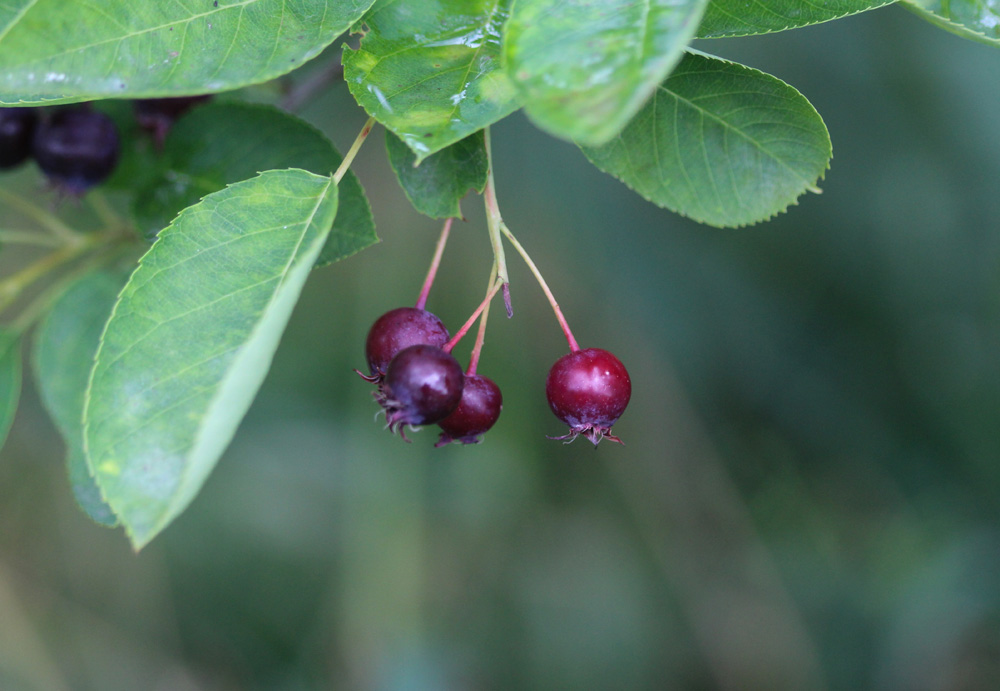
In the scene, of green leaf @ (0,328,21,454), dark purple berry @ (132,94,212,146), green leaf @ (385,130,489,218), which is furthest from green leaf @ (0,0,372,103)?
green leaf @ (0,328,21,454)

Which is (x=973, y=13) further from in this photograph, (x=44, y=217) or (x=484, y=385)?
(x=44, y=217)

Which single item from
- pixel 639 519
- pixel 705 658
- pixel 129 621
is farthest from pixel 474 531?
pixel 129 621

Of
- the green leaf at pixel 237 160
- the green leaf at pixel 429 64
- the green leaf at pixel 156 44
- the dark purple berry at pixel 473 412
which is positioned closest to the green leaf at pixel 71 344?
the green leaf at pixel 237 160

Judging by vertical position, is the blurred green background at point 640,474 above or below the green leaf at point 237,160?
below

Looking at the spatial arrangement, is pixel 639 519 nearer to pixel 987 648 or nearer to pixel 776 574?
pixel 776 574

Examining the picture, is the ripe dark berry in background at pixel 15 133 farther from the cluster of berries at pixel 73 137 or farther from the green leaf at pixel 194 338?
the green leaf at pixel 194 338

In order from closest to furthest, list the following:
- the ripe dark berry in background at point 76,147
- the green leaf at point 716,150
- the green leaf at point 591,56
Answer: the green leaf at point 591,56, the green leaf at point 716,150, the ripe dark berry in background at point 76,147

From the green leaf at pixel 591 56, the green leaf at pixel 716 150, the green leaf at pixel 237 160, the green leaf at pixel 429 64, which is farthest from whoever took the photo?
the green leaf at pixel 237 160
